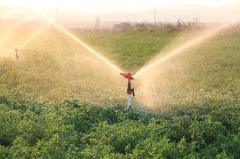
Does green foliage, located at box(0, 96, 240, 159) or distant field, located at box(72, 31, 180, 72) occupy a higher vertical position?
distant field, located at box(72, 31, 180, 72)

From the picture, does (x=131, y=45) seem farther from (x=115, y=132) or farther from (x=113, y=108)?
(x=115, y=132)

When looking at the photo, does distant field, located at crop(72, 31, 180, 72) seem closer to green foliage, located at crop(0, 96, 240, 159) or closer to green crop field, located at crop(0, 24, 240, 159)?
green crop field, located at crop(0, 24, 240, 159)

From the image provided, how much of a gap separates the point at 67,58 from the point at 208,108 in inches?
482

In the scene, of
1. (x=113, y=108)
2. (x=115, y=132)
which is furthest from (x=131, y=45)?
(x=115, y=132)

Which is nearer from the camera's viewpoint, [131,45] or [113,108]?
[113,108]

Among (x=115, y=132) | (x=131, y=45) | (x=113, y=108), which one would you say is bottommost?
(x=115, y=132)

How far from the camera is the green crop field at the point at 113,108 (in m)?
10.2

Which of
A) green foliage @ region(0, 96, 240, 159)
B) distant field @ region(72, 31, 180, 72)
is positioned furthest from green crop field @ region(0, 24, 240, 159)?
distant field @ region(72, 31, 180, 72)

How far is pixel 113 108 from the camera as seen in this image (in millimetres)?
13719

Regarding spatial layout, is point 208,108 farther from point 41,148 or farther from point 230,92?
point 41,148

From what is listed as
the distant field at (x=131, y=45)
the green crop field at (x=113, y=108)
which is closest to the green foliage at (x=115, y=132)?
the green crop field at (x=113, y=108)

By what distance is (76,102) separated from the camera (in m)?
14.3

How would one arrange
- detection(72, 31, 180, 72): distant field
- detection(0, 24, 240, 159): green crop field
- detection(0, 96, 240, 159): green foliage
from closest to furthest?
detection(0, 96, 240, 159): green foliage < detection(0, 24, 240, 159): green crop field < detection(72, 31, 180, 72): distant field

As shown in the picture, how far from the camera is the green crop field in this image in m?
10.2
